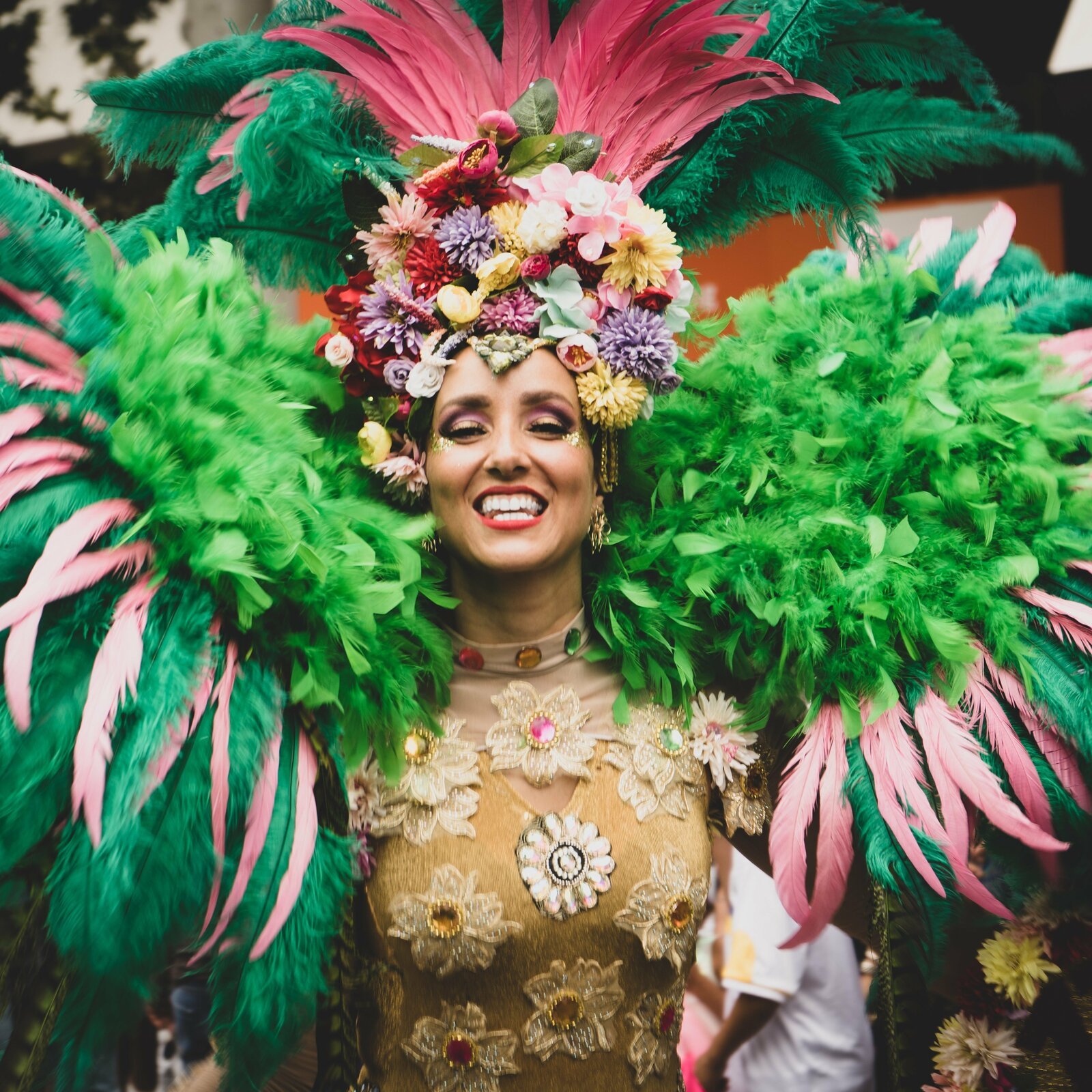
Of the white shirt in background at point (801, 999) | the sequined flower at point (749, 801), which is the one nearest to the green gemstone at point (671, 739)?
the sequined flower at point (749, 801)

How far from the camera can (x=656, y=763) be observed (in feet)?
5.92

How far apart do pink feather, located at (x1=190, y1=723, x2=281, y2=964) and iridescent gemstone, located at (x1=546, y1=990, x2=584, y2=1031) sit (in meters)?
0.52

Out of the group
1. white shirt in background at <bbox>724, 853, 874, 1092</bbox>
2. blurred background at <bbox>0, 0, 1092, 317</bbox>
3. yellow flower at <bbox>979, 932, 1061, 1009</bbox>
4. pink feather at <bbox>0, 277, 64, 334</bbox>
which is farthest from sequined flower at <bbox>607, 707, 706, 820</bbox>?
blurred background at <bbox>0, 0, 1092, 317</bbox>

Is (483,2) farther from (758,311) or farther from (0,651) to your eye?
(0,651)

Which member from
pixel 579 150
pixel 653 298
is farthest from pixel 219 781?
pixel 579 150

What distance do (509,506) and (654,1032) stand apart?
862 mm

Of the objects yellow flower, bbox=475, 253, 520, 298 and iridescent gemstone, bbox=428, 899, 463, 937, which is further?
yellow flower, bbox=475, 253, 520, 298

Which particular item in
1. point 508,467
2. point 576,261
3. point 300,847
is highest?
point 576,261

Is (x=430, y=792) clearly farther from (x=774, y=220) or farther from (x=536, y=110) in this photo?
(x=774, y=220)

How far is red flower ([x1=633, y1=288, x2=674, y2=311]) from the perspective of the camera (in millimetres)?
1801

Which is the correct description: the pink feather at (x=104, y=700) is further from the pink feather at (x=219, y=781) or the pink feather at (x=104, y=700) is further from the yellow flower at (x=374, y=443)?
the yellow flower at (x=374, y=443)

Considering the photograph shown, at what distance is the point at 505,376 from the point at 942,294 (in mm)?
861

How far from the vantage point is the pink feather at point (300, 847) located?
142 cm

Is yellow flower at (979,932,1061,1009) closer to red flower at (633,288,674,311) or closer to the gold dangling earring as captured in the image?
the gold dangling earring
